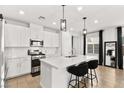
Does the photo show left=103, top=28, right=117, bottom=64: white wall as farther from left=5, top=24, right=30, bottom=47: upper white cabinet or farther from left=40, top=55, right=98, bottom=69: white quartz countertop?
left=5, top=24, right=30, bottom=47: upper white cabinet

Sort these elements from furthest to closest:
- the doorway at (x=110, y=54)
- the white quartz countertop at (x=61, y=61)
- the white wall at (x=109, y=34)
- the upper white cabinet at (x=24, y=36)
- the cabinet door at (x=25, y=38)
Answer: the white wall at (x=109, y=34) → the doorway at (x=110, y=54) → the cabinet door at (x=25, y=38) → the upper white cabinet at (x=24, y=36) → the white quartz countertop at (x=61, y=61)

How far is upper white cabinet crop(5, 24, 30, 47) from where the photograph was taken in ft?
14.3

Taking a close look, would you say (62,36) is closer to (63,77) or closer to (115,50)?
(115,50)

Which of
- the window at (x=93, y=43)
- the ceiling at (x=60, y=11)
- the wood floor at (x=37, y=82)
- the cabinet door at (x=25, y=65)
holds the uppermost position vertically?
the ceiling at (x=60, y=11)

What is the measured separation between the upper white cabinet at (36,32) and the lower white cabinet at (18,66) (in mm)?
1294

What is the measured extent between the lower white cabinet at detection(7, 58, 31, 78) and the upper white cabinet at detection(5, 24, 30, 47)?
2.36ft

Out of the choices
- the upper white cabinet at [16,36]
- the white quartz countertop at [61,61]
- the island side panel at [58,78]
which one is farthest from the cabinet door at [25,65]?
the island side panel at [58,78]

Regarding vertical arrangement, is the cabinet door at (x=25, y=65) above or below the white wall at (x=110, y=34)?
below

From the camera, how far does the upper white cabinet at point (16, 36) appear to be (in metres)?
4.35

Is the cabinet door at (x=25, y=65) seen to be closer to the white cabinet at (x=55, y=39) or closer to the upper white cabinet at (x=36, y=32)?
the upper white cabinet at (x=36, y=32)

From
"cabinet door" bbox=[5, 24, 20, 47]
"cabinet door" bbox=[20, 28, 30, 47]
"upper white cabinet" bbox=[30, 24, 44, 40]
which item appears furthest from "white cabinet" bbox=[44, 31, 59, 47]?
"cabinet door" bbox=[5, 24, 20, 47]

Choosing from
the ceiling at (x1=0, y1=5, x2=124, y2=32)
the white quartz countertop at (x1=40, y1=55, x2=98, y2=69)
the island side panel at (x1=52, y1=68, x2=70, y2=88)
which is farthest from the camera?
the ceiling at (x1=0, y1=5, x2=124, y2=32)

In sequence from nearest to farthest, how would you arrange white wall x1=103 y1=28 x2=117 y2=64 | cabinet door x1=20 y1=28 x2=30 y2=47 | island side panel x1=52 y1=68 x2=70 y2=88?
island side panel x1=52 y1=68 x2=70 y2=88 → cabinet door x1=20 y1=28 x2=30 y2=47 → white wall x1=103 y1=28 x2=117 y2=64

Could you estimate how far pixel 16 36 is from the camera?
4609 millimetres
